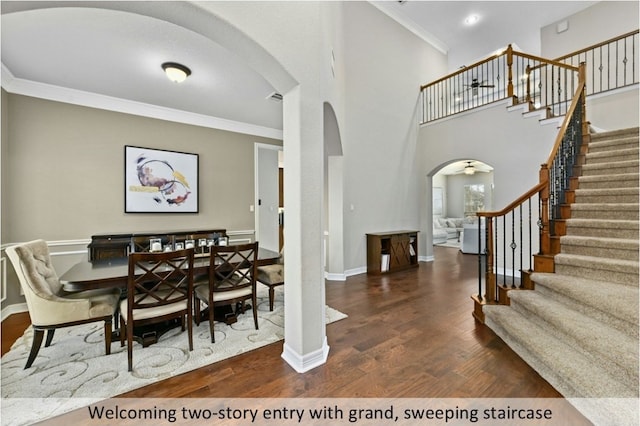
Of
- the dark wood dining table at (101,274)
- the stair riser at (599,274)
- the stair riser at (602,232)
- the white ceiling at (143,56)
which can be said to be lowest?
the stair riser at (599,274)

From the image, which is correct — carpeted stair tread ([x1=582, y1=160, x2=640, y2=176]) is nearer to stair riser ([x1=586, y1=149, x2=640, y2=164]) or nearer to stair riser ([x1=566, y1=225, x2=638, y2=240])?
stair riser ([x1=586, y1=149, x2=640, y2=164])

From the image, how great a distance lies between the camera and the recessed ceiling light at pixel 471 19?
5.81 meters

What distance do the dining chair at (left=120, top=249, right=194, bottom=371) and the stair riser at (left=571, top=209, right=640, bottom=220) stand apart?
427cm

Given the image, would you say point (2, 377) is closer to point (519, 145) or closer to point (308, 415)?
point (308, 415)

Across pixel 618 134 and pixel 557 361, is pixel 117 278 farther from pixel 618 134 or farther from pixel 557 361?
pixel 618 134

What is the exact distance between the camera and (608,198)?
3.14 metres

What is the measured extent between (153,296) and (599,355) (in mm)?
3257

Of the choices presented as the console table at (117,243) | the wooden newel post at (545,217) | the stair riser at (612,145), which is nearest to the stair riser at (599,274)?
the wooden newel post at (545,217)

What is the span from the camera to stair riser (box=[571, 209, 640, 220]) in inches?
111

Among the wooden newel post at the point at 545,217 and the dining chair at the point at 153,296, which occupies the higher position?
the wooden newel post at the point at 545,217

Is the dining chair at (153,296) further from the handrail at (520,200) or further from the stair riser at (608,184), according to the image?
the stair riser at (608,184)

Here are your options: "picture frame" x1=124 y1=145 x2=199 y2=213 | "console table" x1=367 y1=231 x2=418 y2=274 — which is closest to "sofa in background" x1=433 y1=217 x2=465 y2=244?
"console table" x1=367 y1=231 x2=418 y2=274

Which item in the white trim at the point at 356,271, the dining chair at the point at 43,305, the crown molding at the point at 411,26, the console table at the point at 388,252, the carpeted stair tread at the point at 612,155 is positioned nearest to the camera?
the dining chair at the point at 43,305

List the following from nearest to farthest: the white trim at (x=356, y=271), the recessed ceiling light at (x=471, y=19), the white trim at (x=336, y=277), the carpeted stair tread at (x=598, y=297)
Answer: the carpeted stair tread at (x=598, y=297) → the white trim at (x=336, y=277) → the white trim at (x=356, y=271) → the recessed ceiling light at (x=471, y=19)
